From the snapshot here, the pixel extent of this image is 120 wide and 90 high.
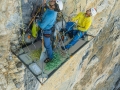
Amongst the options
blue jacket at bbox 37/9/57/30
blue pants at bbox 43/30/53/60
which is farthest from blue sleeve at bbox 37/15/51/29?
blue pants at bbox 43/30/53/60

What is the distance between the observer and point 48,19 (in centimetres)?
535

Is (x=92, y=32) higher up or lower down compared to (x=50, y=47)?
lower down

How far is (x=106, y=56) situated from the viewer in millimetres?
12805

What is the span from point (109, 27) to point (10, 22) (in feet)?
19.9

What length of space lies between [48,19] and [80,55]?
16.8 ft

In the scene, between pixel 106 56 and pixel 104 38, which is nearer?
pixel 104 38

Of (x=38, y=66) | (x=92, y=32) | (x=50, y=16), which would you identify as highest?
(x=50, y=16)

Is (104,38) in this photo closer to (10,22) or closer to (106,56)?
(106,56)

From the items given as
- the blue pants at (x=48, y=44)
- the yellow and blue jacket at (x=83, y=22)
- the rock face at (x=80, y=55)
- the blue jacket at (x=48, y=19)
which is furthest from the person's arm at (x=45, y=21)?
the yellow and blue jacket at (x=83, y=22)

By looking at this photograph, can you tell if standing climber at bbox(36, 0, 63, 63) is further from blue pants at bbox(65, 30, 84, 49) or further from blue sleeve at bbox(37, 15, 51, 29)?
blue pants at bbox(65, 30, 84, 49)

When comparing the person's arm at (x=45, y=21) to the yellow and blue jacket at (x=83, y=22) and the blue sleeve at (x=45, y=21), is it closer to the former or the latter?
the blue sleeve at (x=45, y=21)

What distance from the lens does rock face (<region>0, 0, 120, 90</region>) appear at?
603 centimetres

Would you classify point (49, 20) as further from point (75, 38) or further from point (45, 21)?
point (75, 38)

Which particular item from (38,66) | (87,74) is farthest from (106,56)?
(38,66)
